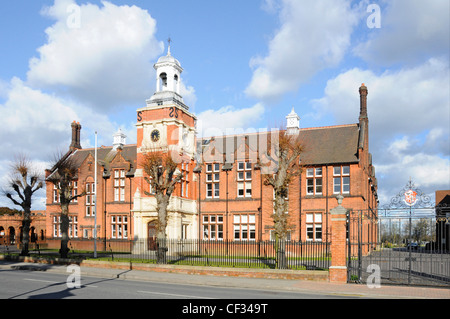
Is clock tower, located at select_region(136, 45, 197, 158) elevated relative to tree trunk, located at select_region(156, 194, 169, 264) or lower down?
elevated

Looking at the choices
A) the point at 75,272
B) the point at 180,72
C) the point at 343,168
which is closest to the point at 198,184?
the point at 180,72

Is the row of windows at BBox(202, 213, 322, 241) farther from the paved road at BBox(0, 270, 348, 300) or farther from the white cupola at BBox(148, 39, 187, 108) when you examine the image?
the paved road at BBox(0, 270, 348, 300)

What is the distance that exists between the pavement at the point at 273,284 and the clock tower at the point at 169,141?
42.1 ft

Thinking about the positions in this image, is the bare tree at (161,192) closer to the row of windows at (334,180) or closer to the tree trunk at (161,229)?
the tree trunk at (161,229)

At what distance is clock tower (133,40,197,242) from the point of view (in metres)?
37.4

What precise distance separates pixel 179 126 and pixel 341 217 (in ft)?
74.0

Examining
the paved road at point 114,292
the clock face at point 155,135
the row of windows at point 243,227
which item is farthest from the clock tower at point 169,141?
the paved road at point 114,292

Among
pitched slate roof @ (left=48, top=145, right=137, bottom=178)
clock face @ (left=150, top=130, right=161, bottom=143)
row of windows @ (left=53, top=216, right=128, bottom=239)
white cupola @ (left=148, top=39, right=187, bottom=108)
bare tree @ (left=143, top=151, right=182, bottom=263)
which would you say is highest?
white cupola @ (left=148, top=39, right=187, bottom=108)

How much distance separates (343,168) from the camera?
34.8 meters

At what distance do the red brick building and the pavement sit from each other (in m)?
11.9

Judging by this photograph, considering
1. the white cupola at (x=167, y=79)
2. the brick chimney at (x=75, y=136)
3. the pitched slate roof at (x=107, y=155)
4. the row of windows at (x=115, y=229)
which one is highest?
the white cupola at (x=167, y=79)

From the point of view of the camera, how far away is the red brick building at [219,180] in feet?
115

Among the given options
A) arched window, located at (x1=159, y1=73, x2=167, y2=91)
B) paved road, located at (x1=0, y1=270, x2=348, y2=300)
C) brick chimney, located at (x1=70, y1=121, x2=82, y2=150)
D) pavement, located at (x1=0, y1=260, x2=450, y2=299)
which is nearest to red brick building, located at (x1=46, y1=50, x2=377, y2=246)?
arched window, located at (x1=159, y1=73, x2=167, y2=91)

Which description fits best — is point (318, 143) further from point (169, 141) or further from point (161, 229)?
point (161, 229)
